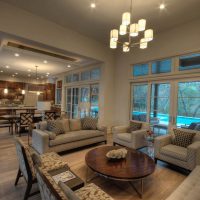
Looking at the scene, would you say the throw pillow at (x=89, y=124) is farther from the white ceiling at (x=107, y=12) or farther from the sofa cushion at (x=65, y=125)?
the white ceiling at (x=107, y=12)

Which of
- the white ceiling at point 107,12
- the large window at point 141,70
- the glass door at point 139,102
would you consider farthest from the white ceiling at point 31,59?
the glass door at point 139,102

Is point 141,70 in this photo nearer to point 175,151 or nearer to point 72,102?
point 175,151

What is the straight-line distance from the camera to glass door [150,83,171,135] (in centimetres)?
448

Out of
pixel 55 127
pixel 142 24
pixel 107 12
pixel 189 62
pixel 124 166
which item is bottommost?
pixel 124 166

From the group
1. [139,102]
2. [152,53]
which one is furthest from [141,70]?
[139,102]

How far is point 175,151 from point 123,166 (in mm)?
1350

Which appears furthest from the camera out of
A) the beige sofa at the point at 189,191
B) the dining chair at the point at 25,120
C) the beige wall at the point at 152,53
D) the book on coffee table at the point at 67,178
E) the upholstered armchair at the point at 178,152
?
the dining chair at the point at 25,120

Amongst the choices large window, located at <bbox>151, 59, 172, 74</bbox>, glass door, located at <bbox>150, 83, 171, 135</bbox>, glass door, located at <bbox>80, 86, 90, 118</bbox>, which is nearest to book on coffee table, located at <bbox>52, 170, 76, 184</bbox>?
glass door, located at <bbox>150, 83, 171, 135</bbox>

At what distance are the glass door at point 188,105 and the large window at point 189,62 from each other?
1.39 ft

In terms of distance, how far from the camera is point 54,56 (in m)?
5.55

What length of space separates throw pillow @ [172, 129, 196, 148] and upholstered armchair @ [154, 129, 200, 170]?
0.28 feet

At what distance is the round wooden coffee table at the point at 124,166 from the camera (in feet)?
6.90

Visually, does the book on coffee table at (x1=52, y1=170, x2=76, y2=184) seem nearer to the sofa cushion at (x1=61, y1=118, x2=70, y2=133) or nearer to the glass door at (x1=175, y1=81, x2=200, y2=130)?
the sofa cushion at (x1=61, y1=118, x2=70, y2=133)

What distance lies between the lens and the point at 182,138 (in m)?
3.27
